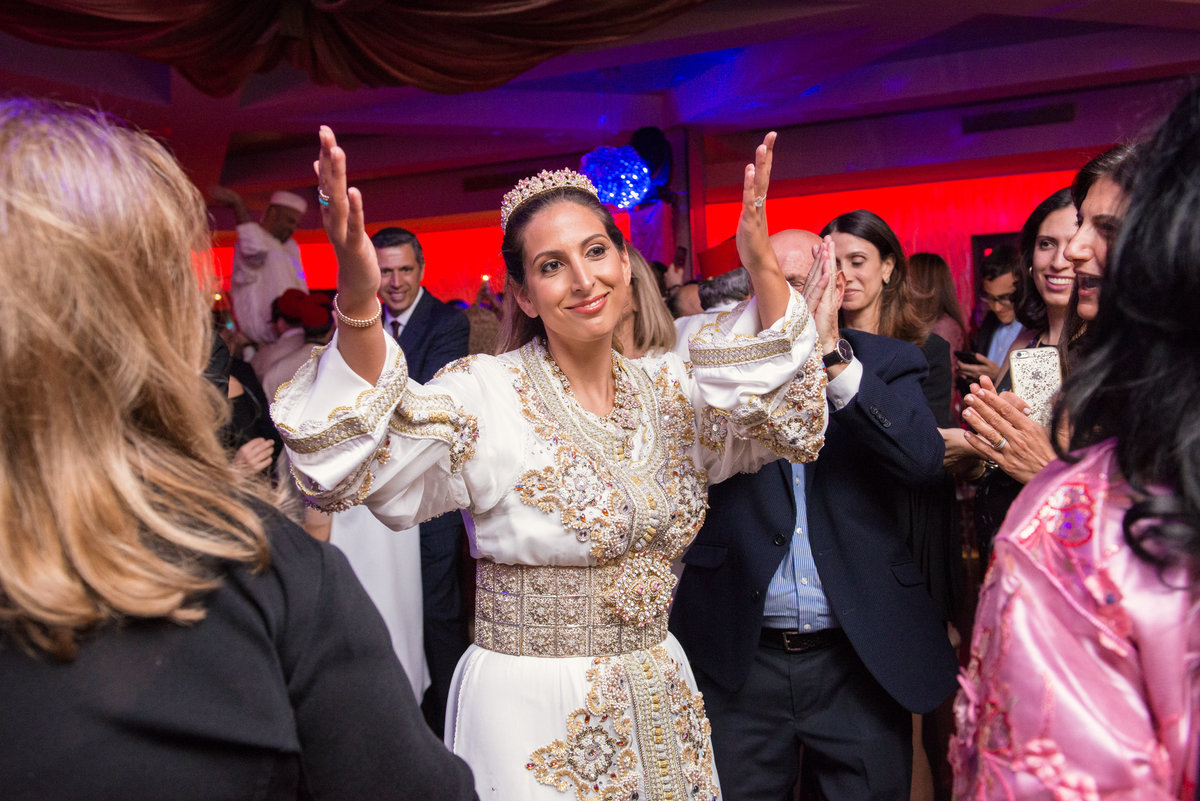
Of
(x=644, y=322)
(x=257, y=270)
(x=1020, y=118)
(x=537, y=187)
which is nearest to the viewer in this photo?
(x=537, y=187)

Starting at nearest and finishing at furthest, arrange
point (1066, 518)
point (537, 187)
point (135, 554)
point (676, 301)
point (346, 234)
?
point (135, 554)
point (1066, 518)
point (346, 234)
point (537, 187)
point (676, 301)

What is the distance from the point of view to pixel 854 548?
79.0 inches

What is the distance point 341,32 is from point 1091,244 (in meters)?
3.88

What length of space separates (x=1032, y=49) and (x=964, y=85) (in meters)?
0.46

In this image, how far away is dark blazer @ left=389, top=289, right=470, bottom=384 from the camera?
3428 mm

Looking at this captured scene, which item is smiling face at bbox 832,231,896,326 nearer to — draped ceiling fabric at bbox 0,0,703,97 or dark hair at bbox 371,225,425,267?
dark hair at bbox 371,225,425,267

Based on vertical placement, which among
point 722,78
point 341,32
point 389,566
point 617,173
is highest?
point 722,78

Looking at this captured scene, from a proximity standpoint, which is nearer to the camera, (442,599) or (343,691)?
(343,691)

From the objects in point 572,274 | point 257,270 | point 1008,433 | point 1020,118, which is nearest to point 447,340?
point 572,274

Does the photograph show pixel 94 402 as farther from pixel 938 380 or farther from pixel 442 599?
pixel 442 599

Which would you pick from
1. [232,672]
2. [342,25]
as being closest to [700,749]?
[232,672]

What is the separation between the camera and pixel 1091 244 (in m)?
1.54

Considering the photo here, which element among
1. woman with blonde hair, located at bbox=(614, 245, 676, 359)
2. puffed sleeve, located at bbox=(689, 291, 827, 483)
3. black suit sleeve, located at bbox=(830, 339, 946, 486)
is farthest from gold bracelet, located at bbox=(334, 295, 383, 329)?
woman with blonde hair, located at bbox=(614, 245, 676, 359)

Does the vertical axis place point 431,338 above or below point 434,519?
above
